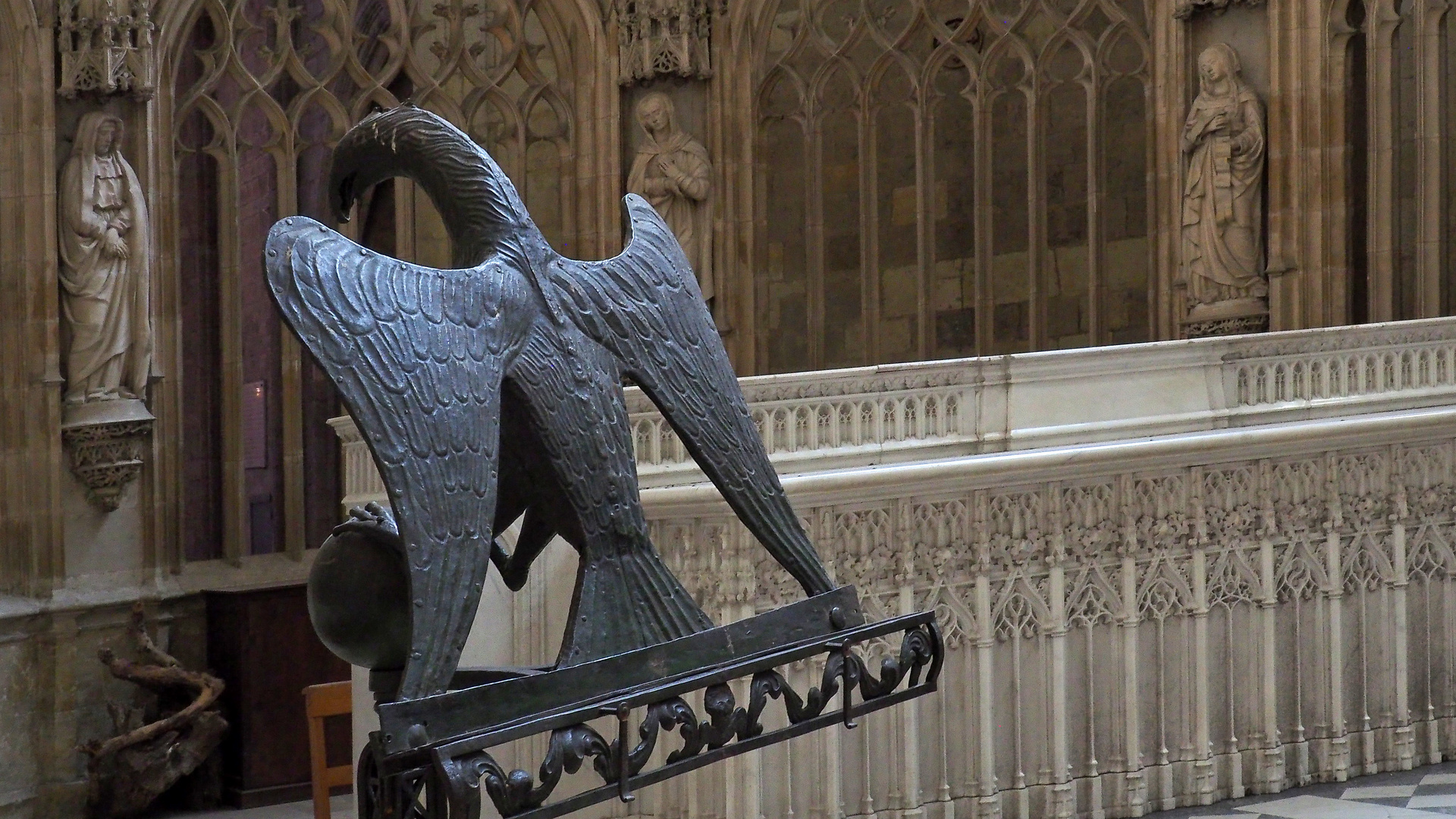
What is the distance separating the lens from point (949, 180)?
11484 millimetres

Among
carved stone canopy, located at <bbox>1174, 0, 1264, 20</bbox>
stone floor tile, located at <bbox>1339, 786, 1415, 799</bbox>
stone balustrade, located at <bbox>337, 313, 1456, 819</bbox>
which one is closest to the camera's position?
stone balustrade, located at <bbox>337, 313, 1456, 819</bbox>

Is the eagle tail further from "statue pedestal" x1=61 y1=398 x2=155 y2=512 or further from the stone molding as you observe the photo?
"statue pedestal" x1=61 y1=398 x2=155 y2=512

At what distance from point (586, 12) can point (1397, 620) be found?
6110mm

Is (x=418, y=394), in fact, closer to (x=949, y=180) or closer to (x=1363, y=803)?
(x=1363, y=803)

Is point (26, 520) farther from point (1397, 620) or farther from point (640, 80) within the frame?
point (1397, 620)

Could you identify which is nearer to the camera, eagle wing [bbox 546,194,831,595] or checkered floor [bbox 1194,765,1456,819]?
eagle wing [bbox 546,194,831,595]

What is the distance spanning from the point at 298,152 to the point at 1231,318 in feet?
18.1

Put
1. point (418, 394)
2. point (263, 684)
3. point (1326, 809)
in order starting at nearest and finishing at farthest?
point (418, 394), point (1326, 809), point (263, 684)

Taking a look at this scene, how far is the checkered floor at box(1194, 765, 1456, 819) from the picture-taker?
239 inches

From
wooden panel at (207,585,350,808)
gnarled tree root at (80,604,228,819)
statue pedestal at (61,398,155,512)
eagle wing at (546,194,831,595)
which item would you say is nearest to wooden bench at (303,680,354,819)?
gnarled tree root at (80,604,228,819)

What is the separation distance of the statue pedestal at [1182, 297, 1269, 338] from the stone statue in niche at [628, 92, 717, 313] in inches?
114

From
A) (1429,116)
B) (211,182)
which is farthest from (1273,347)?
(211,182)

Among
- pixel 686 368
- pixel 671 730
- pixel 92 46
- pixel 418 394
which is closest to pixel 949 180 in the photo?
pixel 92 46

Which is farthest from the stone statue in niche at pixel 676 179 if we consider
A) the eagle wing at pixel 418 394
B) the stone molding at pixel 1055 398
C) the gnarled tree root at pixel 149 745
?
the eagle wing at pixel 418 394
